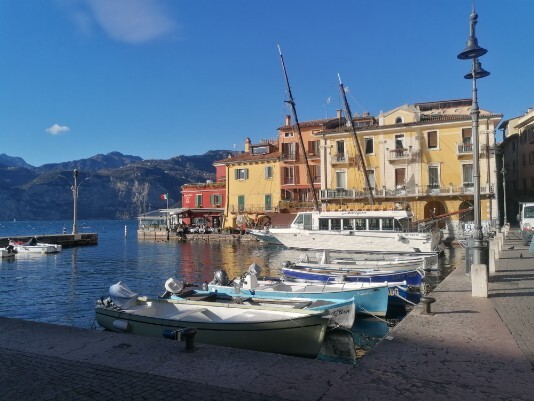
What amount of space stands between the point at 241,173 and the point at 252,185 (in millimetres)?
2462

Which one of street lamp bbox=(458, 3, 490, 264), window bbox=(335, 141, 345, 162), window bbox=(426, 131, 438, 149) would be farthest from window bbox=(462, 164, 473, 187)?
street lamp bbox=(458, 3, 490, 264)

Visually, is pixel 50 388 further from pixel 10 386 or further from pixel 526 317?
pixel 526 317

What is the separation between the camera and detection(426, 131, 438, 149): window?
45.7 metres

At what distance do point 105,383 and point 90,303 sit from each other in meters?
14.0

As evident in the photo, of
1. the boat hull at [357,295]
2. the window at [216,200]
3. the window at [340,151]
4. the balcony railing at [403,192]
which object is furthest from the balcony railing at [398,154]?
the boat hull at [357,295]

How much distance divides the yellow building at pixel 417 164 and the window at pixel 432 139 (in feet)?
0.13

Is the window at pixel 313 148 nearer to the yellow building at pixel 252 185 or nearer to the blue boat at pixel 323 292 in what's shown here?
the yellow building at pixel 252 185

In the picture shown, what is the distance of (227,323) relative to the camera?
32.4ft

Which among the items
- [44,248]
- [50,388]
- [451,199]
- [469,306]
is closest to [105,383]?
[50,388]

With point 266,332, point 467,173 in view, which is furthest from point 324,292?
point 467,173

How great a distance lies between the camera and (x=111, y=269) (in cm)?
3005

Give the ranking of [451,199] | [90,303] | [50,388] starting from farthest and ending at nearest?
[451,199] → [90,303] → [50,388]

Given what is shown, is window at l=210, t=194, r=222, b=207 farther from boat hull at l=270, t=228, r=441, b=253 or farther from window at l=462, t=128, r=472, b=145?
window at l=462, t=128, r=472, b=145

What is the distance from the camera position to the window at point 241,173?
194 feet
